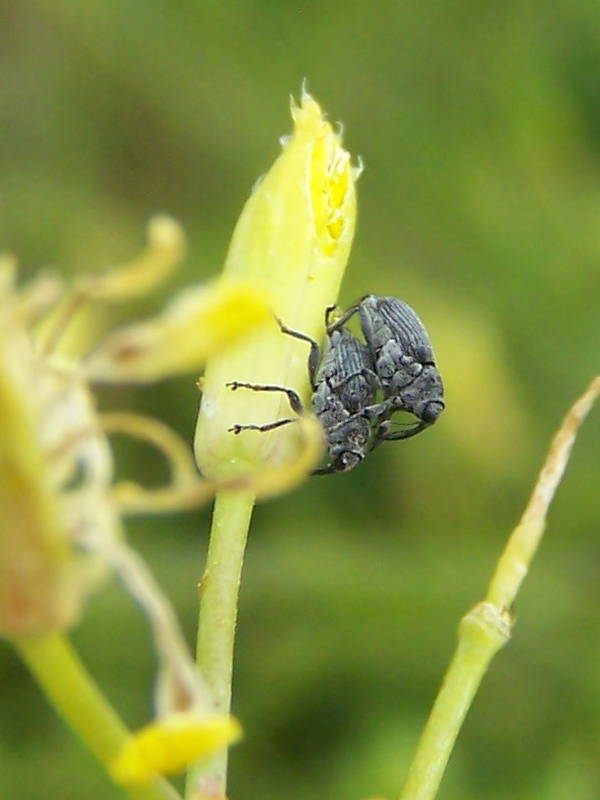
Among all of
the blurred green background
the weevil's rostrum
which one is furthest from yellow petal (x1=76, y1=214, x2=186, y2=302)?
the blurred green background

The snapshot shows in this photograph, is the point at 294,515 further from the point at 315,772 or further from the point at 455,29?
the point at 455,29

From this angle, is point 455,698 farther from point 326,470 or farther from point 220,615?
point 326,470

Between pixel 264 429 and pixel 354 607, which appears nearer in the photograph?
pixel 264 429

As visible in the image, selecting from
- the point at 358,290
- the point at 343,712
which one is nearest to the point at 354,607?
the point at 343,712

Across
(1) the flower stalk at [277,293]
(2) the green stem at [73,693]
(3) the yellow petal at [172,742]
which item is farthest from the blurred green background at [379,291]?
(3) the yellow petal at [172,742]

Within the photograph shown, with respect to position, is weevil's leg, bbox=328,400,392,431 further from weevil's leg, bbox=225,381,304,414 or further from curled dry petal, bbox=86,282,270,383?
curled dry petal, bbox=86,282,270,383
